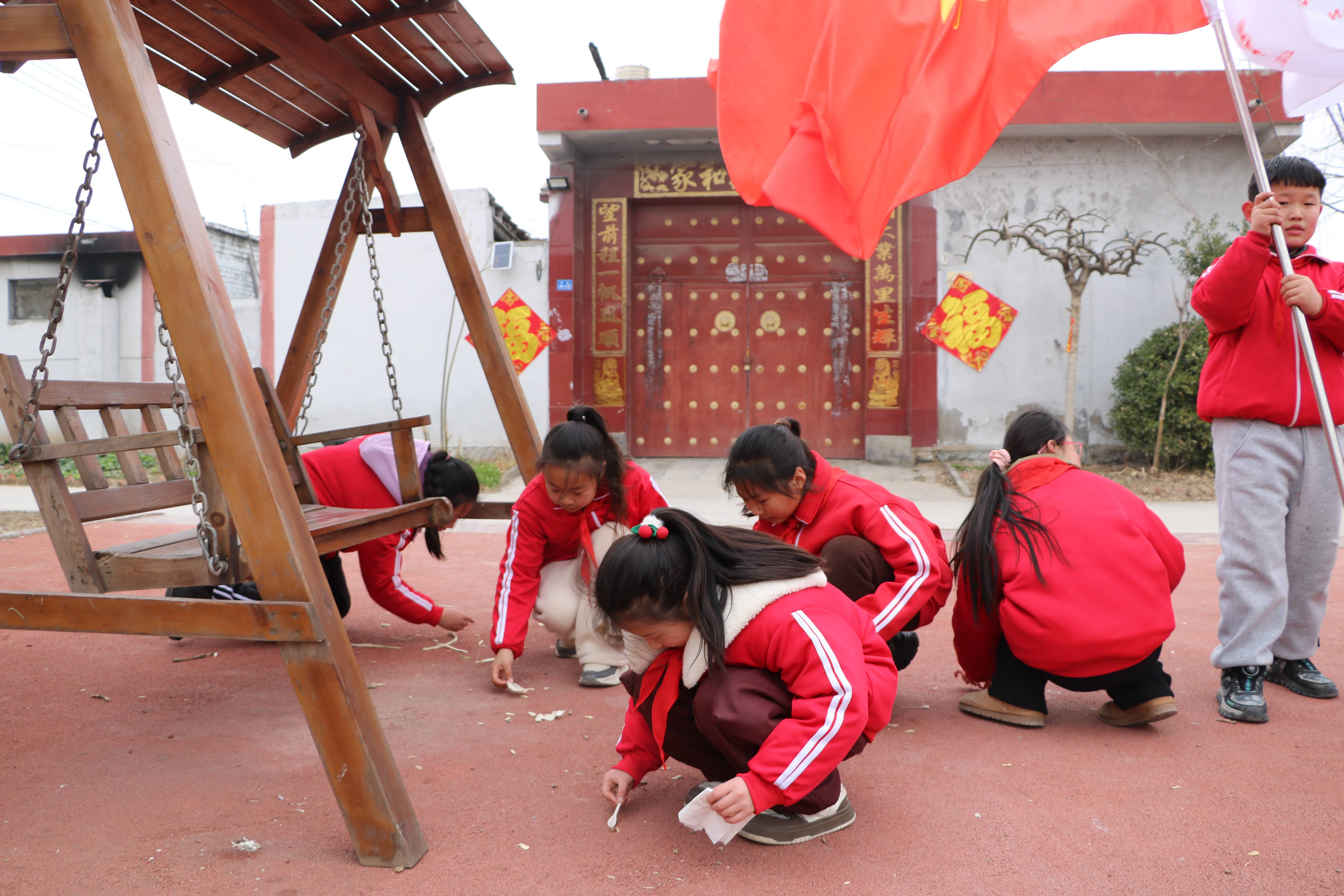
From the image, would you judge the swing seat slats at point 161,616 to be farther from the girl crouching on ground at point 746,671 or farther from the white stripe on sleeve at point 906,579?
the white stripe on sleeve at point 906,579

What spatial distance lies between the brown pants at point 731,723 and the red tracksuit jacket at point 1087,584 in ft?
2.22

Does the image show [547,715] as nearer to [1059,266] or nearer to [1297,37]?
[1297,37]

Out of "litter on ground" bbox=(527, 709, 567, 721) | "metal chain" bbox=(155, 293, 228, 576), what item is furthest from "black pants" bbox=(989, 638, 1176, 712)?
"metal chain" bbox=(155, 293, 228, 576)

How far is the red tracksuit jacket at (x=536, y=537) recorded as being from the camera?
2.85 metres

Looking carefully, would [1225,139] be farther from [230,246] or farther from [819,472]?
[230,246]

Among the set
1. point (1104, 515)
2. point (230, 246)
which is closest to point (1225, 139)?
point (1104, 515)

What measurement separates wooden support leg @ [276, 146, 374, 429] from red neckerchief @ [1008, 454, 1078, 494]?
260cm

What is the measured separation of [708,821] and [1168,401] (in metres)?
7.63

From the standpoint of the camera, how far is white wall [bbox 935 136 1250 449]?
28.6ft

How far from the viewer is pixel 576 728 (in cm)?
255

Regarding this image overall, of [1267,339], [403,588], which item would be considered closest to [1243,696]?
[1267,339]

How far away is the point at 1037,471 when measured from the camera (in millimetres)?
2559

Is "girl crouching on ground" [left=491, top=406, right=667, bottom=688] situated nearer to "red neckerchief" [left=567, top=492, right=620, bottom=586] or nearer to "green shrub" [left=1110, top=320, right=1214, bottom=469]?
"red neckerchief" [left=567, top=492, right=620, bottom=586]

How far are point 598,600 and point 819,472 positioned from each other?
100 cm
